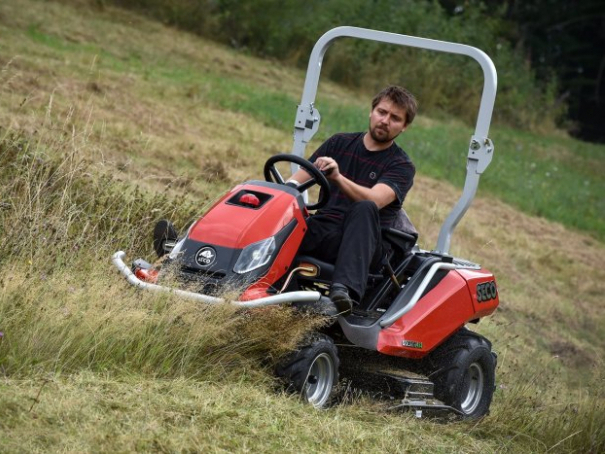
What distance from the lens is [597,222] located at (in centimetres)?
1900

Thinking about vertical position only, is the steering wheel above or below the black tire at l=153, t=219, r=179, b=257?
above

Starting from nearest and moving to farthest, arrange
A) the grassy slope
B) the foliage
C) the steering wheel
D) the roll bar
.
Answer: the grassy slope < the steering wheel < the roll bar < the foliage

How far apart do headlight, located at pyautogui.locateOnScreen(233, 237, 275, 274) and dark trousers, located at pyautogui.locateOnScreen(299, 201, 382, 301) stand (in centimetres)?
38

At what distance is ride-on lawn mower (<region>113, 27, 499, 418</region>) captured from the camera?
6000mm

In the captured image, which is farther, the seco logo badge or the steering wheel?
the steering wheel

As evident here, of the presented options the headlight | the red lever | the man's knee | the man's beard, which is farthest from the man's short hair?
the headlight

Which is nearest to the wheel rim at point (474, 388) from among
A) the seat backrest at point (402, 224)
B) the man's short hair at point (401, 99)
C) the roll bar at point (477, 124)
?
the roll bar at point (477, 124)

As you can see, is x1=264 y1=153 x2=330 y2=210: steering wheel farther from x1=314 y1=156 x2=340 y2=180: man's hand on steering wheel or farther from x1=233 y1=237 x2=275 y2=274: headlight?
x1=233 y1=237 x2=275 y2=274: headlight

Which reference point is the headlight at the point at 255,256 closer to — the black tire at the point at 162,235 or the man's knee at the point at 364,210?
the man's knee at the point at 364,210

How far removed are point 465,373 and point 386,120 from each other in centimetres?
154

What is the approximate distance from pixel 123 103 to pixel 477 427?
24.1ft

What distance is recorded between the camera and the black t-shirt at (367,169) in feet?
21.8

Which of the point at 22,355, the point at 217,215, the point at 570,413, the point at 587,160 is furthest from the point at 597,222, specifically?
the point at 22,355

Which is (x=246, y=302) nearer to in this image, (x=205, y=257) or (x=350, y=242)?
(x=205, y=257)
